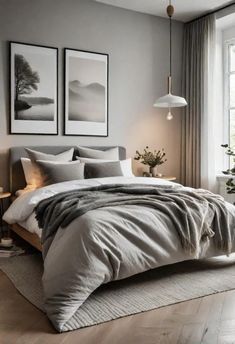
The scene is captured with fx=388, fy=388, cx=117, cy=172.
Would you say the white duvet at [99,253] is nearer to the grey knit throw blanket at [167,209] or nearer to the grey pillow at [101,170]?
the grey knit throw blanket at [167,209]

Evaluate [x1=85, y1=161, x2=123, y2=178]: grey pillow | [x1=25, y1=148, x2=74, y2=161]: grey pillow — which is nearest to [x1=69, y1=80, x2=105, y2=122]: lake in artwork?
[x1=25, y1=148, x2=74, y2=161]: grey pillow

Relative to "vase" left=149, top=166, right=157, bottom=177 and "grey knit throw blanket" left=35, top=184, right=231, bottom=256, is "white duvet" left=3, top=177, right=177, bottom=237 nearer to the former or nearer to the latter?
"grey knit throw blanket" left=35, top=184, right=231, bottom=256

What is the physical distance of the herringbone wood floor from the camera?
223 cm

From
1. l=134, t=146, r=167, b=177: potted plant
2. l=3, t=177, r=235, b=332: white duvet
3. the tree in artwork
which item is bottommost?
l=3, t=177, r=235, b=332: white duvet

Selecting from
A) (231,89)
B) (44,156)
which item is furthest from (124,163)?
(231,89)

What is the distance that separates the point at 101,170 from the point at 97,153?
503 mm

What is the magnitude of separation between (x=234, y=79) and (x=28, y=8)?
3090 millimetres

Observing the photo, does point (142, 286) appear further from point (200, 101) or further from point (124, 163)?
point (200, 101)

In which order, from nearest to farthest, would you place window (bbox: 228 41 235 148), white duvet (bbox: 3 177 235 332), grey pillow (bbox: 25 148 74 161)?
1. white duvet (bbox: 3 177 235 332)
2. grey pillow (bbox: 25 148 74 161)
3. window (bbox: 228 41 235 148)

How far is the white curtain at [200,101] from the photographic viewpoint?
562cm

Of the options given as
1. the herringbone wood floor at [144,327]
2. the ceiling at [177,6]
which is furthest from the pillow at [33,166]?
the ceiling at [177,6]

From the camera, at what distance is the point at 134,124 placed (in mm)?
5695

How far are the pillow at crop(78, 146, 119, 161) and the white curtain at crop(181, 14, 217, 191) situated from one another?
1.33 m

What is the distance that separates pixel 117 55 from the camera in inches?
216
